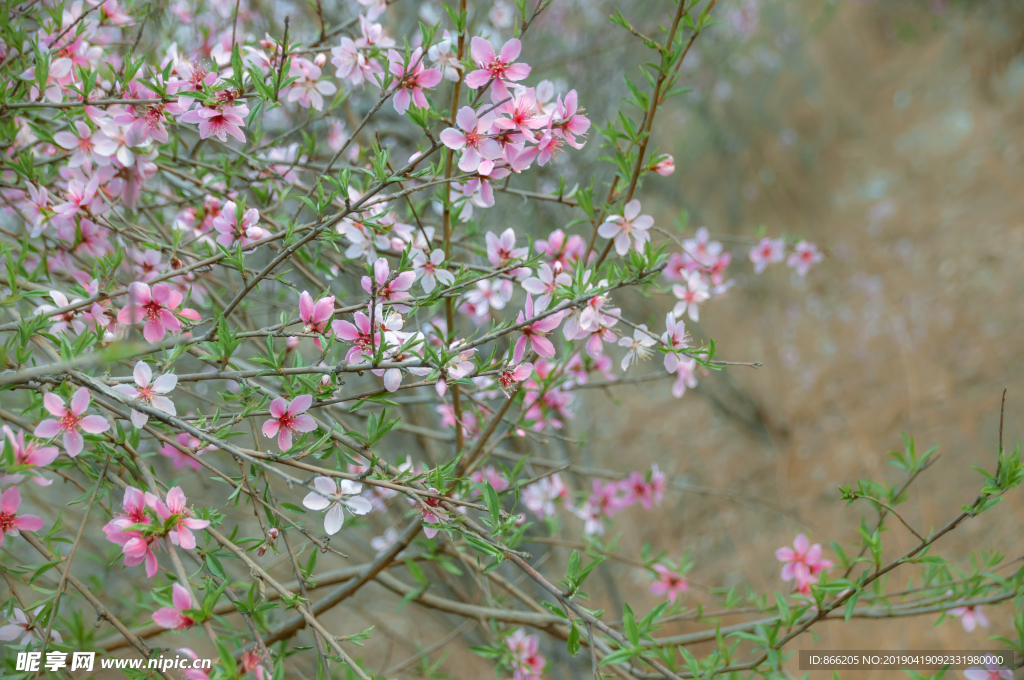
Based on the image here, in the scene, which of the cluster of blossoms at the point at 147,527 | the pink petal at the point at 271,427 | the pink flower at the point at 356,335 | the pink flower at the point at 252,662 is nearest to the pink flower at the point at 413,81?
the pink flower at the point at 356,335

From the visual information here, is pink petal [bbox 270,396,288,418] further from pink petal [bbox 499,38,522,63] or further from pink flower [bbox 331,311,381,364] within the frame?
pink petal [bbox 499,38,522,63]

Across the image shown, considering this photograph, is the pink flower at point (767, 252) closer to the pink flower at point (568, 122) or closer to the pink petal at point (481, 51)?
the pink flower at point (568, 122)

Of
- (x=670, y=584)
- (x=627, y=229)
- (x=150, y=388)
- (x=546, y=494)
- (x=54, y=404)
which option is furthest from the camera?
(x=546, y=494)

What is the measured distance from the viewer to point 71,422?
3.65 feet

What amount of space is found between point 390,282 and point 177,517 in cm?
63

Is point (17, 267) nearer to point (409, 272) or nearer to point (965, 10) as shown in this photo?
point (409, 272)

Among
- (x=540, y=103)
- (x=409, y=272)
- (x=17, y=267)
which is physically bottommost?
(x=409, y=272)

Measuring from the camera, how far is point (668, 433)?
666 cm

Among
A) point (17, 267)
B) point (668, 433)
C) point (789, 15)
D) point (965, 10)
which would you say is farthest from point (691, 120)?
point (17, 267)

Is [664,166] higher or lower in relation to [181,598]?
higher

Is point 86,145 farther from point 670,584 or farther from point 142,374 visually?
point 670,584

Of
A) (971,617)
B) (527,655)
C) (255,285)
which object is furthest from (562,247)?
(971,617)

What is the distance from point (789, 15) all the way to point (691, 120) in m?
2.81

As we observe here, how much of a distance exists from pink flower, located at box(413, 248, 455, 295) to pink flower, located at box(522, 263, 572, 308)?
191mm
